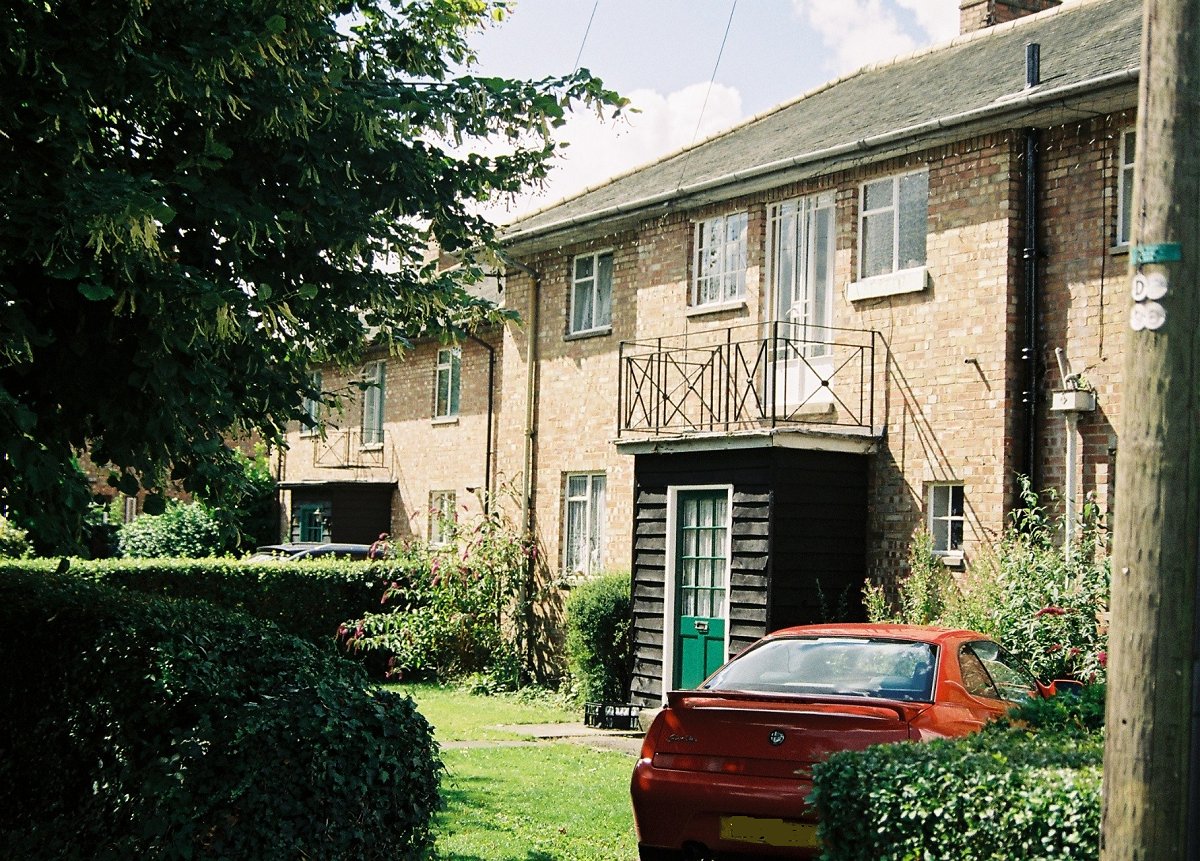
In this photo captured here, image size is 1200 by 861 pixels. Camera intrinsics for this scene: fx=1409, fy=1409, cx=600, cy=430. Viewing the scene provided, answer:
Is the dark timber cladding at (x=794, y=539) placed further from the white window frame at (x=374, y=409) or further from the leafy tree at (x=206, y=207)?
the white window frame at (x=374, y=409)

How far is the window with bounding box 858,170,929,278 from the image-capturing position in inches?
612

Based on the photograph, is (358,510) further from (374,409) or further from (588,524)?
(588,524)

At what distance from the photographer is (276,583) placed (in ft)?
73.2

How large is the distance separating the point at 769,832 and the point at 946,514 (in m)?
7.69

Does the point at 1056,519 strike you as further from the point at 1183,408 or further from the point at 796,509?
the point at 1183,408

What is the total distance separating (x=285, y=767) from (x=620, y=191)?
15.8 m

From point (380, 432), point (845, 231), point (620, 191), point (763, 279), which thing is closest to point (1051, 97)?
point (845, 231)

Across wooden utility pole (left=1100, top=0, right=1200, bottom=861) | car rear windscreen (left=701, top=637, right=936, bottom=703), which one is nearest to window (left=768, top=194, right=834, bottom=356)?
car rear windscreen (left=701, top=637, right=936, bottom=703)

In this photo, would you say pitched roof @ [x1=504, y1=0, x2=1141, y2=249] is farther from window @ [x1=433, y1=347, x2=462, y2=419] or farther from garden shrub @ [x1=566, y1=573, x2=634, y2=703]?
garden shrub @ [x1=566, y1=573, x2=634, y2=703]

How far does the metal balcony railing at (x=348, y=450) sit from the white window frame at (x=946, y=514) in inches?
603

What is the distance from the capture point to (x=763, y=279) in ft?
57.5

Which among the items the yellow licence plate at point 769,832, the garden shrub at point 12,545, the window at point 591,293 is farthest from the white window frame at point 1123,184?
the garden shrub at point 12,545

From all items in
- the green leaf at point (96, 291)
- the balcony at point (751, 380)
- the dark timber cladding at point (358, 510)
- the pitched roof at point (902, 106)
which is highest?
the pitched roof at point (902, 106)

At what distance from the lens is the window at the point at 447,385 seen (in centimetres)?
2592
